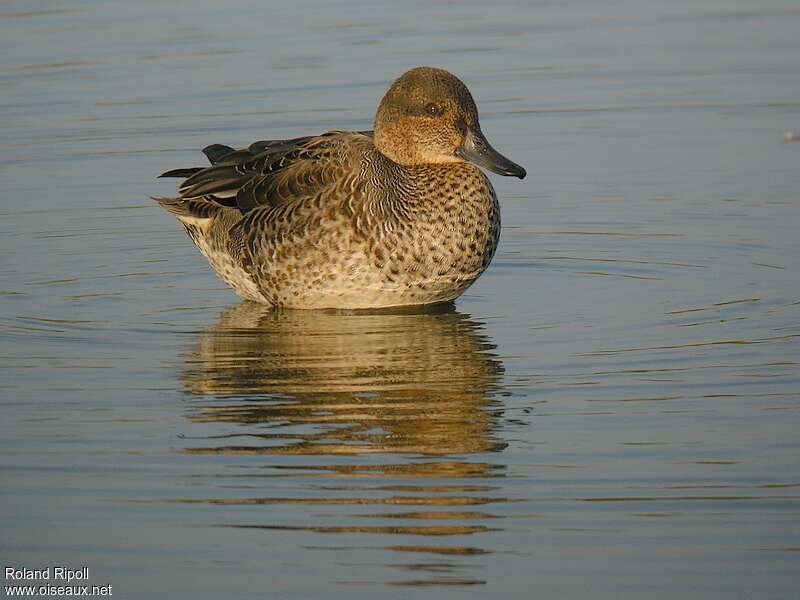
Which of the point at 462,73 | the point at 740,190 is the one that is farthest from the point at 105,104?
the point at 740,190

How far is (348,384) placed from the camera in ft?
25.1

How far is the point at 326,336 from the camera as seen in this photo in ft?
28.7

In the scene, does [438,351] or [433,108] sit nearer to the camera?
[438,351]

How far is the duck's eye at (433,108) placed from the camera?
9367 mm

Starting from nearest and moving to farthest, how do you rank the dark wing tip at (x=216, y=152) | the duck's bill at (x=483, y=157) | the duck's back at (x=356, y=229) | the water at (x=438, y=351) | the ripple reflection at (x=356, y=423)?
the water at (x=438, y=351)
the ripple reflection at (x=356, y=423)
the duck's back at (x=356, y=229)
the duck's bill at (x=483, y=157)
the dark wing tip at (x=216, y=152)

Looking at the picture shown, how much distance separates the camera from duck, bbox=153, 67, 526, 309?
Answer: 9055 mm

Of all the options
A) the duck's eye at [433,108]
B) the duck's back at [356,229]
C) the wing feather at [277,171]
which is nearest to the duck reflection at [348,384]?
the duck's back at [356,229]

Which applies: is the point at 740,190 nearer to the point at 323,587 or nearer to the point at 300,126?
the point at 300,126

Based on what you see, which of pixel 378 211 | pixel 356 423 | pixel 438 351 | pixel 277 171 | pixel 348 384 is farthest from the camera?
pixel 277 171

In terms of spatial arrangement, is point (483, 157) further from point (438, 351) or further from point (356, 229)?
point (438, 351)

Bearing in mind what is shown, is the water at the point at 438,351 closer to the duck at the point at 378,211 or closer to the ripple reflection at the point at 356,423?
the ripple reflection at the point at 356,423

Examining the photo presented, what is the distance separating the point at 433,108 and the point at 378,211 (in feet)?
2.38

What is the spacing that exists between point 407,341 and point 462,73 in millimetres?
6301

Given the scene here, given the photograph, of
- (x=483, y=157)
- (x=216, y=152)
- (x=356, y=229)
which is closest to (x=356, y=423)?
(x=356, y=229)
